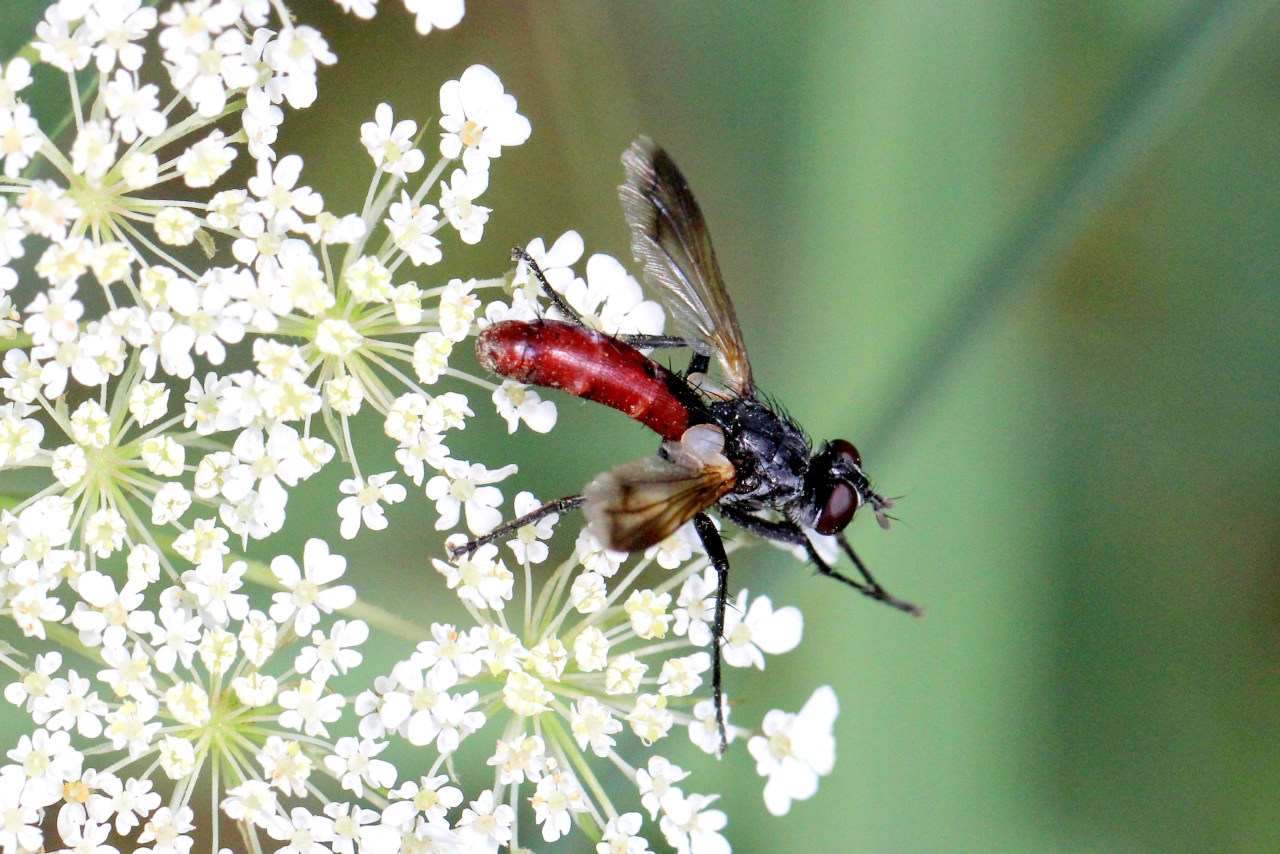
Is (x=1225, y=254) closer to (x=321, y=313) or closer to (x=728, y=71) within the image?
(x=728, y=71)

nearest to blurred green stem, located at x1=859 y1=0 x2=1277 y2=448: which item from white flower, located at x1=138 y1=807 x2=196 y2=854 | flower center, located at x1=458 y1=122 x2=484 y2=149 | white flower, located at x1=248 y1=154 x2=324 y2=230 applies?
flower center, located at x1=458 y1=122 x2=484 y2=149

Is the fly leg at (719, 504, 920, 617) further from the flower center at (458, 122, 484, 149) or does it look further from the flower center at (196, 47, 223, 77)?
the flower center at (196, 47, 223, 77)

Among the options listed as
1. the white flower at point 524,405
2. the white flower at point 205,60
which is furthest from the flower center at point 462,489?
the white flower at point 205,60

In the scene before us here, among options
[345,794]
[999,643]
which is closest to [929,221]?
[999,643]

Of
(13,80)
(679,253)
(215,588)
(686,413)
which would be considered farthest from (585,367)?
(13,80)

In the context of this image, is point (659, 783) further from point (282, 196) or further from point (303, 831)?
point (282, 196)

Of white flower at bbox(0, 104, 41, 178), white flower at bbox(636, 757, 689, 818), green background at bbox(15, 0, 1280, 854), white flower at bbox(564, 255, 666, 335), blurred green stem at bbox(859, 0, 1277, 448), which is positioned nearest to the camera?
white flower at bbox(0, 104, 41, 178)
